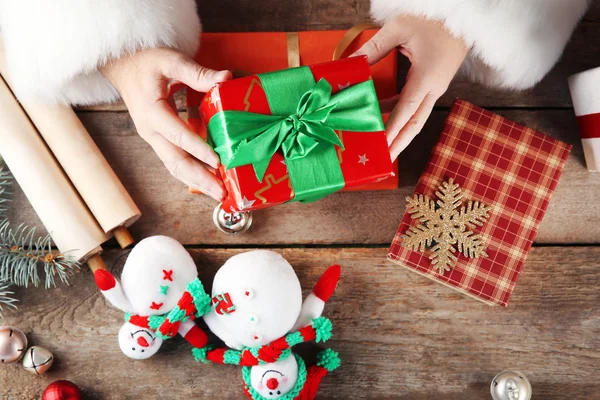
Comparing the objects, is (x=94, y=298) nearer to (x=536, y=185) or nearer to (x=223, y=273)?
(x=223, y=273)

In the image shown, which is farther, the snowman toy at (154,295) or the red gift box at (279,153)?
the snowman toy at (154,295)

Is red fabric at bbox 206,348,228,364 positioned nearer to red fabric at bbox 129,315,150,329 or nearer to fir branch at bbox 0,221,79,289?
red fabric at bbox 129,315,150,329

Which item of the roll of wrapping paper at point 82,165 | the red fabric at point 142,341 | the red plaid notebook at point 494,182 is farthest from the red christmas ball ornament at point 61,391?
the red plaid notebook at point 494,182

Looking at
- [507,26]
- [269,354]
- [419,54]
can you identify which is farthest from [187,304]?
[507,26]

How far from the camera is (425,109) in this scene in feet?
2.60

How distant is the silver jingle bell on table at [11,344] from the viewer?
847mm

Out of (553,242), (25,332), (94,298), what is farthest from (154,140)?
(553,242)

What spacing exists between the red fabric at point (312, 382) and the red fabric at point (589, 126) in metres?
0.63

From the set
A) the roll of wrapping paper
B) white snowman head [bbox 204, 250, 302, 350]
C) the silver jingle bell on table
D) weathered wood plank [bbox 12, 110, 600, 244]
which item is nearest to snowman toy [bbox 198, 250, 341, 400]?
white snowman head [bbox 204, 250, 302, 350]

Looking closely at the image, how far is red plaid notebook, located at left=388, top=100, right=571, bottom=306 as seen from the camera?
868 millimetres

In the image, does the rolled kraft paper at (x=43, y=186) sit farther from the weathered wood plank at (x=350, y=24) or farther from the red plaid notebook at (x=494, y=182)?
the red plaid notebook at (x=494, y=182)

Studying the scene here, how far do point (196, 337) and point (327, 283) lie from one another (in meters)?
0.24

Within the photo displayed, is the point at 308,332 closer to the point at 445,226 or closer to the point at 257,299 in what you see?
the point at 257,299

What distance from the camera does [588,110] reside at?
2.88ft
